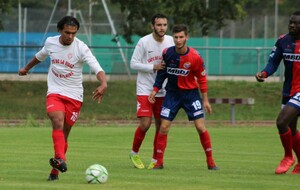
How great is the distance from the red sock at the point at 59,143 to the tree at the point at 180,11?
21.4 meters

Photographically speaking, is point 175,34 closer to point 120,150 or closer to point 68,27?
point 68,27

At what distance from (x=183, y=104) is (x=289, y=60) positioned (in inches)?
69.6

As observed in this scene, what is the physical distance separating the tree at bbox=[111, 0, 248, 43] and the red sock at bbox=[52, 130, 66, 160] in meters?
21.4

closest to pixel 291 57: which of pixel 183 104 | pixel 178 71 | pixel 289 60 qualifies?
pixel 289 60

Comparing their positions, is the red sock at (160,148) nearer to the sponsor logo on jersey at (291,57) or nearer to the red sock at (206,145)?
the red sock at (206,145)

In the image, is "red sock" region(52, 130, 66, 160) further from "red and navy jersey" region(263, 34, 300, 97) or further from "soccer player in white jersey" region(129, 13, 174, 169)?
"red and navy jersey" region(263, 34, 300, 97)

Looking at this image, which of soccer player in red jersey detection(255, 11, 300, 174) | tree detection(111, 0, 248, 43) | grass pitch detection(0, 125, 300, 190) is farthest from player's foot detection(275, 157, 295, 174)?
tree detection(111, 0, 248, 43)

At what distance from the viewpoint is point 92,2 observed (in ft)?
120

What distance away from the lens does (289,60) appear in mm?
13602

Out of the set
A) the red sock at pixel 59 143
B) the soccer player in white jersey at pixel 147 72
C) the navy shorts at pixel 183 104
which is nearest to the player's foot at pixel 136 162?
the soccer player in white jersey at pixel 147 72

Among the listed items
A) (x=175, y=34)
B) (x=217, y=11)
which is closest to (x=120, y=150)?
(x=175, y=34)

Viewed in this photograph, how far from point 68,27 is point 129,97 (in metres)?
21.2

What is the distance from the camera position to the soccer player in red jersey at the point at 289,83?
1338 centimetres

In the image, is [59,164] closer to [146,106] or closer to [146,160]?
[146,106]
